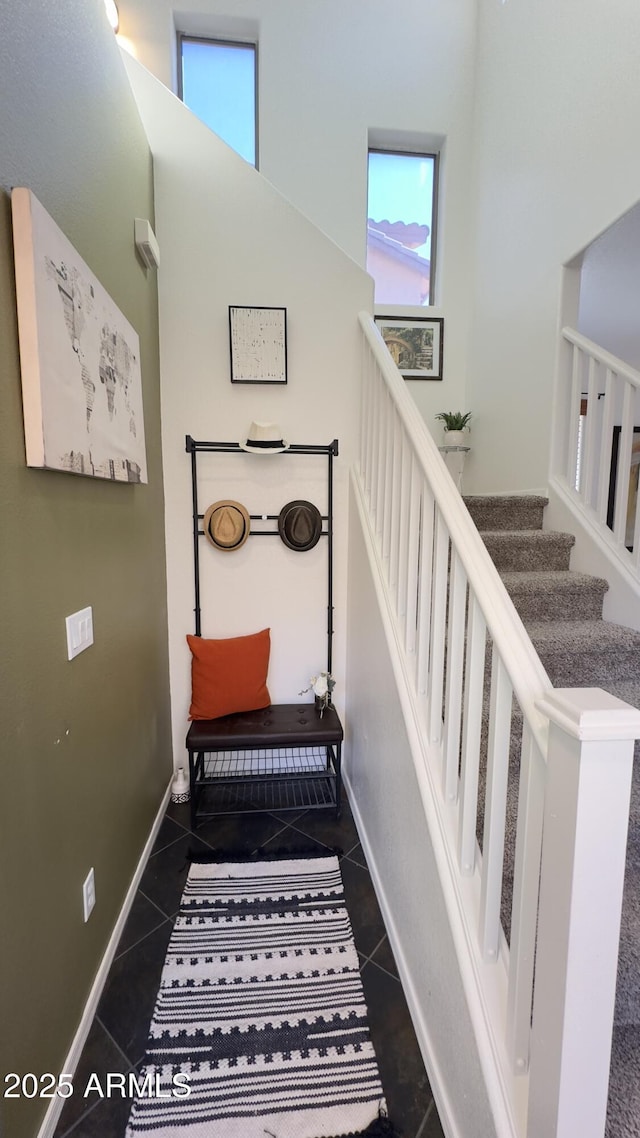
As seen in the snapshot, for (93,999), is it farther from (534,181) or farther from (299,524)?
(534,181)

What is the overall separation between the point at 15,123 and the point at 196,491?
1535 mm

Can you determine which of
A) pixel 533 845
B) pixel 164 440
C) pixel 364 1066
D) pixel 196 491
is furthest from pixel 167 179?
pixel 364 1066

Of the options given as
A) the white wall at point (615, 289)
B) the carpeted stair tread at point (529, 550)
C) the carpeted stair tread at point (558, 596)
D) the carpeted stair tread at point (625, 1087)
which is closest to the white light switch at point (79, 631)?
the carpeted stair tread at point (625, 1087)

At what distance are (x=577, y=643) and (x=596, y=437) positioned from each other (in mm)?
1177

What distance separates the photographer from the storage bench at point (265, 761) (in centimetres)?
222

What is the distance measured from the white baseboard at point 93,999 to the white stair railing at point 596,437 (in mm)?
2405

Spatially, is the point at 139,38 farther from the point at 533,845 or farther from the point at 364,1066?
the point at 364,1066

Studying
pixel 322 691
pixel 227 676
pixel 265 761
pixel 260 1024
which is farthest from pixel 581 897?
pixel 265 761

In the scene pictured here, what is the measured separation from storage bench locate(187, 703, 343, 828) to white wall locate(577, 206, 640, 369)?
2.82 meters

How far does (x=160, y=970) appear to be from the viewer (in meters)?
1.55

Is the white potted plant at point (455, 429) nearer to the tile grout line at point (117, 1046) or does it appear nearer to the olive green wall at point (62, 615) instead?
the olive green wall at point (62, 615)

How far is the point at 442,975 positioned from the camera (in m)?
1.19

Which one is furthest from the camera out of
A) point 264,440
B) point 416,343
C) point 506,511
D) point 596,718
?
point 416,343

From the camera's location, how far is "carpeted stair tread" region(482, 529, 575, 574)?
2391mm
